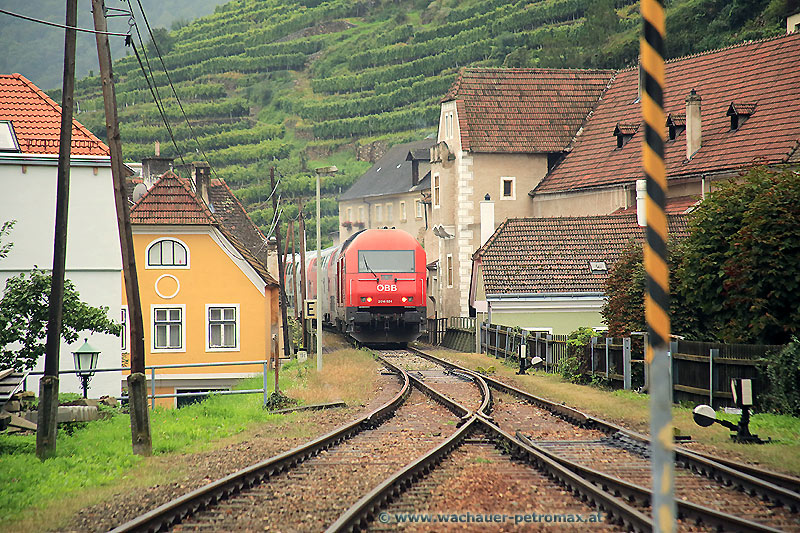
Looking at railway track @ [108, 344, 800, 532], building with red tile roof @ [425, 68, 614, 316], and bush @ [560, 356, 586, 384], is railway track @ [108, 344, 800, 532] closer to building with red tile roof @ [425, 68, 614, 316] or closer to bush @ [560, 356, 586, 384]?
bush @ [560, 356, 586, 384]

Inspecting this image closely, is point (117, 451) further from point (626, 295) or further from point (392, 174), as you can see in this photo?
point (392, 174)

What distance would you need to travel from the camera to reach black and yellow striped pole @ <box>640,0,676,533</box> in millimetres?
4910

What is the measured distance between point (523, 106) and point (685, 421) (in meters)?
37.1

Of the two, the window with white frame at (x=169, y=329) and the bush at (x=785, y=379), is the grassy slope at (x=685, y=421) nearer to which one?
the bush at (x=785, y=379)

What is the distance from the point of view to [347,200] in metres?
99.6

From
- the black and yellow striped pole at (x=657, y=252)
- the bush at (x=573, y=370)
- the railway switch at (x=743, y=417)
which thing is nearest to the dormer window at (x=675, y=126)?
the bush at (x=573, y=370)

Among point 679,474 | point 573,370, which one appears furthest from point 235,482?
point 573,370

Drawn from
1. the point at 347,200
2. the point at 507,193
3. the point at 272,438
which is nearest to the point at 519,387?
the point at 272,438

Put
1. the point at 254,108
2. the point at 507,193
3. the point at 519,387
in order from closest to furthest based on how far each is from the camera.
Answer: the point at 519,387, the point at 507,193, the point at 254,108

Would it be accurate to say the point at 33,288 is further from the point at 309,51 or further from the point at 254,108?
the point at 309,51

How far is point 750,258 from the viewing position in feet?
59.9

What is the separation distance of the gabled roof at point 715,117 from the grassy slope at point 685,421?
12989mm

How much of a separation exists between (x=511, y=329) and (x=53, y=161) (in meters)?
15.1

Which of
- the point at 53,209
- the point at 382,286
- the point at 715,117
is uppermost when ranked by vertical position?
the point at 715,117
